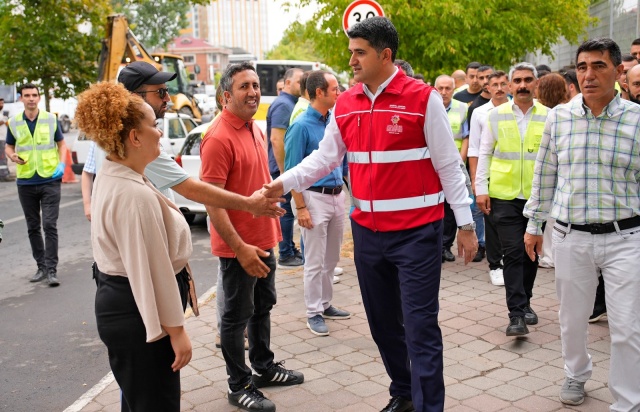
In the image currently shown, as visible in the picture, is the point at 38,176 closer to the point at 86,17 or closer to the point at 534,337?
the point at 534,337

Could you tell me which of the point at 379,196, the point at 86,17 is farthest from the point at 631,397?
the point at 86,17

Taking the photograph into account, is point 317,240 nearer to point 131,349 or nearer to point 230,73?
point 230,73

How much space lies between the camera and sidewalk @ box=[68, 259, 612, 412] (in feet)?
16.3

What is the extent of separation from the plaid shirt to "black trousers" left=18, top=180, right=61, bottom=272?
629 centimetres

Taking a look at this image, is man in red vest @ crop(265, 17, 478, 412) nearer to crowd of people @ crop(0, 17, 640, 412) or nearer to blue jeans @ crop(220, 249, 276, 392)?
crowd of people @ crop(0, 17, 640, 412)

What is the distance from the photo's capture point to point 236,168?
4.84 m

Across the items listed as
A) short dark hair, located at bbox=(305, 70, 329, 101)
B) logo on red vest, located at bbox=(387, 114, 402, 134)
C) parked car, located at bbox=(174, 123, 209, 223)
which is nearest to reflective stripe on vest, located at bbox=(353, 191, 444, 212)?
logo on red vest, located at bbox=(387, 114, 402, 134)

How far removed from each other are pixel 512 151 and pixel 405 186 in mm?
2379

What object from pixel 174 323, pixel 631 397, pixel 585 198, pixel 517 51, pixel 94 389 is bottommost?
pixel 94 389

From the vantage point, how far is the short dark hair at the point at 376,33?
4.32 m

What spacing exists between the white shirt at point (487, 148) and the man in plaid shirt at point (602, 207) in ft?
5.42

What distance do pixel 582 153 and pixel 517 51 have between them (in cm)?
1163

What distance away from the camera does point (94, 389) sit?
5.46 meters

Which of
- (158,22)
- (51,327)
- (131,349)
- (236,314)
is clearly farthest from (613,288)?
(158,22)
